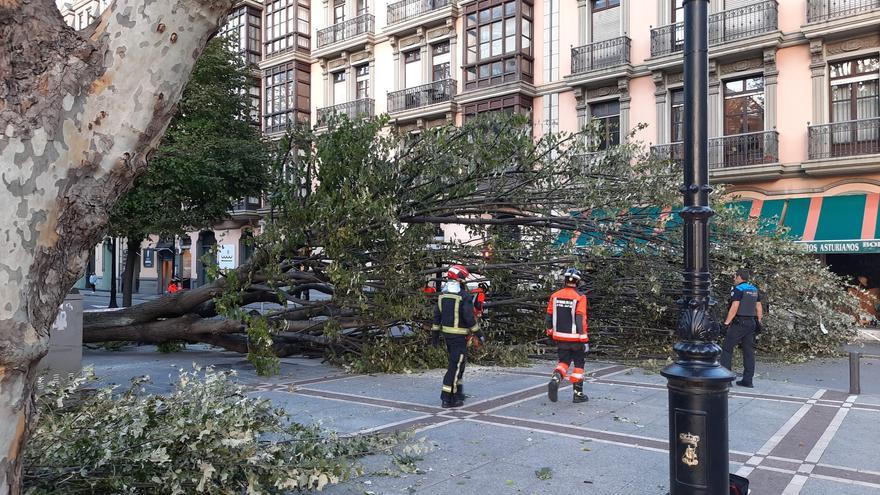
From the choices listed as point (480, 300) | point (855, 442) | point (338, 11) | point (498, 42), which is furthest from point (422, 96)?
point (855, 442)

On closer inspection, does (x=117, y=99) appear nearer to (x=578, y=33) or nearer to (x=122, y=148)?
(x=122, y=148)

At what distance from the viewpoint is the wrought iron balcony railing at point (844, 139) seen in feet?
54.7

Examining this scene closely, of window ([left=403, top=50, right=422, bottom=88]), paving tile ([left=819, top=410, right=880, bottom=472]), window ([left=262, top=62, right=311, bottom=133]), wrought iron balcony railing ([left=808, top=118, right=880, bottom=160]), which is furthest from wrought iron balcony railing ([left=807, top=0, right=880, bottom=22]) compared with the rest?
window ([left=262, top=62, right=311, bottom=133])

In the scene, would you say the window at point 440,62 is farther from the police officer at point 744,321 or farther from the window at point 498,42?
the police officer at point 744,321

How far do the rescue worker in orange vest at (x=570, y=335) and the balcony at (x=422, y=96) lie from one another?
17695mm

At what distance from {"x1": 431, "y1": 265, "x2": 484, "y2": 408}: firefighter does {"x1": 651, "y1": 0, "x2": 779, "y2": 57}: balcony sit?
13969 millimetres

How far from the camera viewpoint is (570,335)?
7758 mm

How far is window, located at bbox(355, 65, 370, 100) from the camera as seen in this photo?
28344 millimetres

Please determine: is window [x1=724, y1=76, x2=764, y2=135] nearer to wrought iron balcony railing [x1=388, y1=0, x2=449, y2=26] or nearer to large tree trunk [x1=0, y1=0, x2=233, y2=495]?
wrought iron balcony railing [x1=388, y1=0, x2=449, y2=26]

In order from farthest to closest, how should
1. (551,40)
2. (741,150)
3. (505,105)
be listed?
(505,105) → (551,40) → (741,150)

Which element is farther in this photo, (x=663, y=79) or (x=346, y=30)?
(x=346, y=30)

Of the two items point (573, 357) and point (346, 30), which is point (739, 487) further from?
point (346, 30)

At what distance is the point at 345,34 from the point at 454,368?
80.5 ft

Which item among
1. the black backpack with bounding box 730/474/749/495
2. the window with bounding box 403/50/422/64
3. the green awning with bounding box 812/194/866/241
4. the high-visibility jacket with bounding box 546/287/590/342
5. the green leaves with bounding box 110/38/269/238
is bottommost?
the black backpack with bounding box 730/474/749/495
